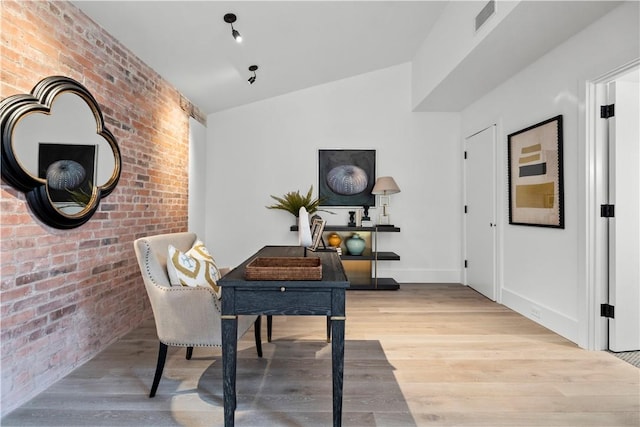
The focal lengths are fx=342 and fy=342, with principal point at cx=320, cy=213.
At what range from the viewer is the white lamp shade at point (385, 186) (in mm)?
4422

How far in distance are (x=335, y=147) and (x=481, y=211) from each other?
2.09m

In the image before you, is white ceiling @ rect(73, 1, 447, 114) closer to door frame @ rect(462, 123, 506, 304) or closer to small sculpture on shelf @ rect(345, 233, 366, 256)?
door frame @ rect(462, 123, 506, 304)

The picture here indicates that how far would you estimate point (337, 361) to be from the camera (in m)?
1.55

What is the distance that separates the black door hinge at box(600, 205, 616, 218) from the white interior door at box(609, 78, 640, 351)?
0.07ft

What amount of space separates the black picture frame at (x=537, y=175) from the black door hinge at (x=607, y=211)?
Answer: 316 mm

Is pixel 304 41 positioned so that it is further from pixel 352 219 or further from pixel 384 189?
pixel 352 219

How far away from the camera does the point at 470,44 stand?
117 inches

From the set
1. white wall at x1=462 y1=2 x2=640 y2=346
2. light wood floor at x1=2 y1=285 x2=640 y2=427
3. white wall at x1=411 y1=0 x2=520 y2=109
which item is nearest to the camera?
light wood floor at x1=2 y1=285 x2=640 y2=427

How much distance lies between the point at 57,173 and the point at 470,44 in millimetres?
3259

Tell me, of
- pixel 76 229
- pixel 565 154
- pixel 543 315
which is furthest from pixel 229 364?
pixel 565 154

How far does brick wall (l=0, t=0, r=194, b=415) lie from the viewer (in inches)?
69.8

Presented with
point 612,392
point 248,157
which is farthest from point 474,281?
point 248,157

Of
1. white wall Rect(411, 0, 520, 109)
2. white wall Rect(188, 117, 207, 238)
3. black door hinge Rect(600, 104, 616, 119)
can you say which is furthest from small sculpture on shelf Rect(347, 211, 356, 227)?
black door hinge Rect(600, 104, 616, 119)

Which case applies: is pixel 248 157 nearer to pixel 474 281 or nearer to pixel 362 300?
pixel 362 300
